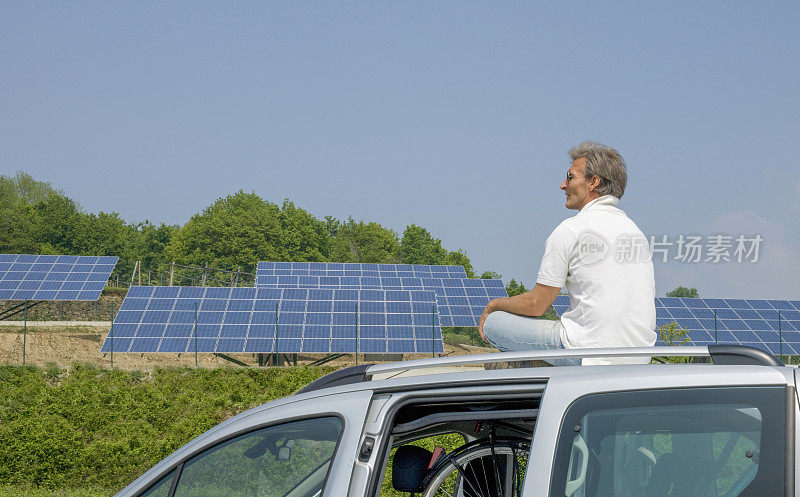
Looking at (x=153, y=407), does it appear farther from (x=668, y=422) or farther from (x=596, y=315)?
(x=668, y=422)

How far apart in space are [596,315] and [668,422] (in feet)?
4.13

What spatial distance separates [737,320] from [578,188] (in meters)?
26.1

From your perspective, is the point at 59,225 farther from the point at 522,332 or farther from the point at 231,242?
the point at 522,332

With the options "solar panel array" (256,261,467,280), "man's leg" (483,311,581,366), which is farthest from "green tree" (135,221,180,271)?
"man's leg" (483,311,581,366)

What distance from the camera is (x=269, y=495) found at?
299 centimetres

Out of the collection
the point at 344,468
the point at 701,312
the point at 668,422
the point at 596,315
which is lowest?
the point at 344,468

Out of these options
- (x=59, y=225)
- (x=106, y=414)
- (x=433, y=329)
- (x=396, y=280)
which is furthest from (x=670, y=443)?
(x=59, y=225)

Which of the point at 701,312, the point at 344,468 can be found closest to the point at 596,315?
the point at 344,468

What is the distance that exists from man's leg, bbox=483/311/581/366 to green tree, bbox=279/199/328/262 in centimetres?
7289

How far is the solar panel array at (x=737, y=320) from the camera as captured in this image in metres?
25.5

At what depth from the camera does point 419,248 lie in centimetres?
8719

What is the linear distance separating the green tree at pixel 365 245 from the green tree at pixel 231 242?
29.4 feet

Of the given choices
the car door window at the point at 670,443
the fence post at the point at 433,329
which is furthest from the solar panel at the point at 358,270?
the car door window at the point at 670,443

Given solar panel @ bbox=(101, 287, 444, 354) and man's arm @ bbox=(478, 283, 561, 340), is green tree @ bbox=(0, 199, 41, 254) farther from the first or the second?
man's arm @ bbox=(478, 283, 561, 340)
